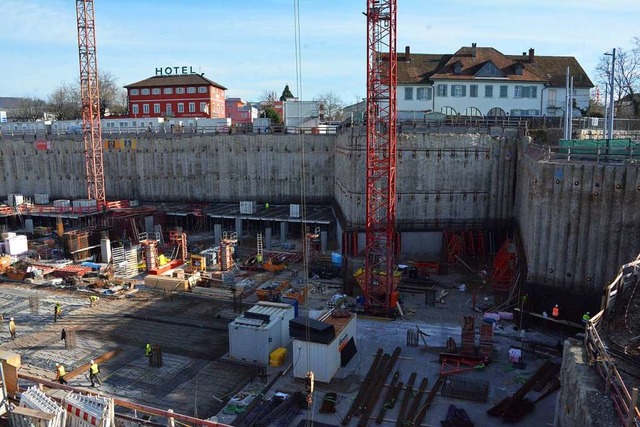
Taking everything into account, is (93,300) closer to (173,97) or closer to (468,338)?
(468,338)

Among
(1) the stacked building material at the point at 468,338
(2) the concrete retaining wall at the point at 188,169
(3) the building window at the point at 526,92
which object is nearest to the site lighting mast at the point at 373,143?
(1) the stacked building material at the point at 468,338

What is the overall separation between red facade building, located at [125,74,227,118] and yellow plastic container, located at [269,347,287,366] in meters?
60.3

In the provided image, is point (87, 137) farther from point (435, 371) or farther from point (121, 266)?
point (435, 371)

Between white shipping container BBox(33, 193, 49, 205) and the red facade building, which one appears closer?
white shipping container BBox(33, 193, 49, 205)

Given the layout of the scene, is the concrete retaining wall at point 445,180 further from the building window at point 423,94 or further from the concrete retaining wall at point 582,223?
the building window at point 423,94

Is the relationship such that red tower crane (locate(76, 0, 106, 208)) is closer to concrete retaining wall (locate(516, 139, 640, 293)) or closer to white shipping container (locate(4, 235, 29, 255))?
white shipping container (locate(4, 235, 29, 255))

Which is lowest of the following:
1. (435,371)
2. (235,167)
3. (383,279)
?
(435,371)

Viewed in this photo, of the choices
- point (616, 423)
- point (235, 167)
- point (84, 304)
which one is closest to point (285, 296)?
point (84, 304)

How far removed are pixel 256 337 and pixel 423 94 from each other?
34534mm

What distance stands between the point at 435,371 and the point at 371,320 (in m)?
5.69

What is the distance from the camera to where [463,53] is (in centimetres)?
4953

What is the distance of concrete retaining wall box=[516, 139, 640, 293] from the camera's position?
2031cm

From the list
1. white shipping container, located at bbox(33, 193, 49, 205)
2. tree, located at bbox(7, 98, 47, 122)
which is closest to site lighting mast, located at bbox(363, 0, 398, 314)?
white shipping container, located at bbox(33, 193, 49, 205)

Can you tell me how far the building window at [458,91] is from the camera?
157 ft
